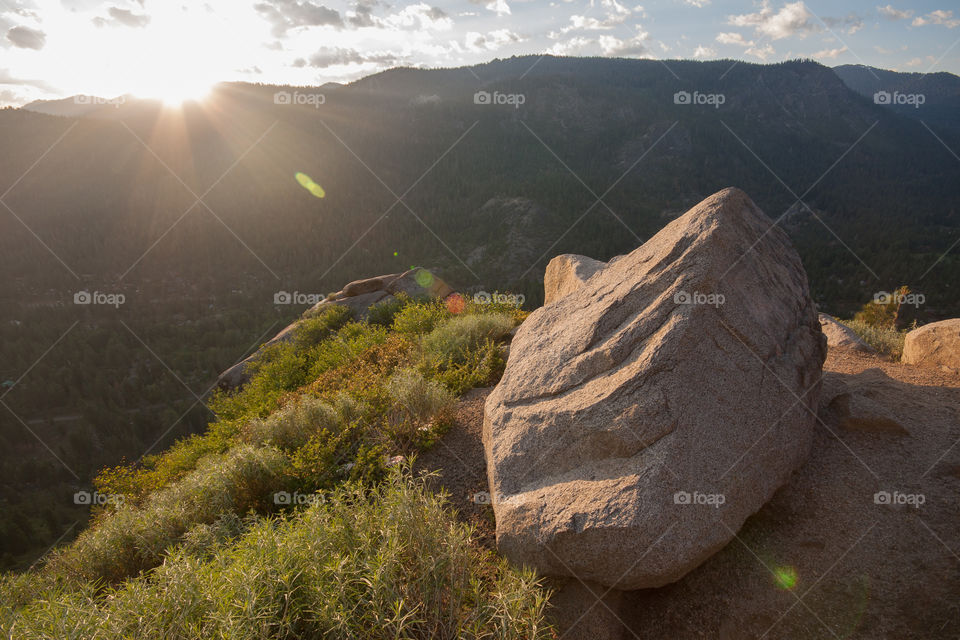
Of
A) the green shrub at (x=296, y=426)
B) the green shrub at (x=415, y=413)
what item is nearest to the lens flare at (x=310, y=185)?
the green shrub at (x=296, y=426)

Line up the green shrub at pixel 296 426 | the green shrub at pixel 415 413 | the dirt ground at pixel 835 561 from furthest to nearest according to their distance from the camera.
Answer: the green shrub at pixel 296 426 → the green shrub at pixel 415 413 → the dirt ground at pixel 835 561

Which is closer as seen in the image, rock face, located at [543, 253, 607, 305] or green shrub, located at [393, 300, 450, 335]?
rock face, located at [543, 253, 607, 305]

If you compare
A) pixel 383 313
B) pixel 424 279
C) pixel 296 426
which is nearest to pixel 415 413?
pixel 296 426

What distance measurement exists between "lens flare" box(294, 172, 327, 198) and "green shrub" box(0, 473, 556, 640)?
7833 centimetres
